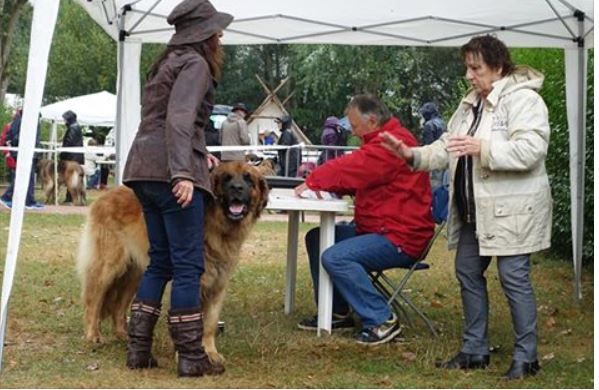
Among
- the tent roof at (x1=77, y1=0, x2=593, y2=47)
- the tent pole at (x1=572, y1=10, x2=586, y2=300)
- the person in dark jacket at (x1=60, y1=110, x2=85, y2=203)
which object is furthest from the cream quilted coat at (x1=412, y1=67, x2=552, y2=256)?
the person in dark jacket at (x1=60, y1=110, x2=85, y2=203)

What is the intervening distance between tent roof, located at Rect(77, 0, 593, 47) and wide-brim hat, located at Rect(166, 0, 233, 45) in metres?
2.76

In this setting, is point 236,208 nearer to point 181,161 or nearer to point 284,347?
point 181,161

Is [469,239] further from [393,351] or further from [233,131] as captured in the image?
[233,131]

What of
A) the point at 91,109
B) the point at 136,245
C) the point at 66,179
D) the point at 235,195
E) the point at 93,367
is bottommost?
the point at 93,367

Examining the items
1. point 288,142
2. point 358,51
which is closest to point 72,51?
point 358,51

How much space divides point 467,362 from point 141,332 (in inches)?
69.9

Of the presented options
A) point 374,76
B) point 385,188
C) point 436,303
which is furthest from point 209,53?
point 374,76

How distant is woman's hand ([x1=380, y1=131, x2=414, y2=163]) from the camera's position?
566 centimetres

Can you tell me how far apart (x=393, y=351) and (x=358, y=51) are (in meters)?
32.9

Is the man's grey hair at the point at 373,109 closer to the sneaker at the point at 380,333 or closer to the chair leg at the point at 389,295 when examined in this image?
the chair leg at the point at 389,295

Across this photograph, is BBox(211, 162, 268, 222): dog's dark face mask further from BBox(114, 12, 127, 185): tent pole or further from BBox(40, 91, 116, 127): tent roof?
BBox(40, 91, 116, 127): tent roof

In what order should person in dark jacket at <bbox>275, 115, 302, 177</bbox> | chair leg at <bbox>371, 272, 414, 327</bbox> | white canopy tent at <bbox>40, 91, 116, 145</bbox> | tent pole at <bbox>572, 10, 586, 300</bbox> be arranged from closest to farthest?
1. chair leg at <bbox>371, 272, 414, 327</bbox>
2. tent pole at <bbox>572, 10, 586, 300</bbox>
3. person in dark jacket at <bbox>275, 115, 302, 177</bbox>
4. white canopy tent at <bbox>40, 91, 116, 145</bbox>

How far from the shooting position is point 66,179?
19.7 meters

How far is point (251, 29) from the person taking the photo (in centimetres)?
859
